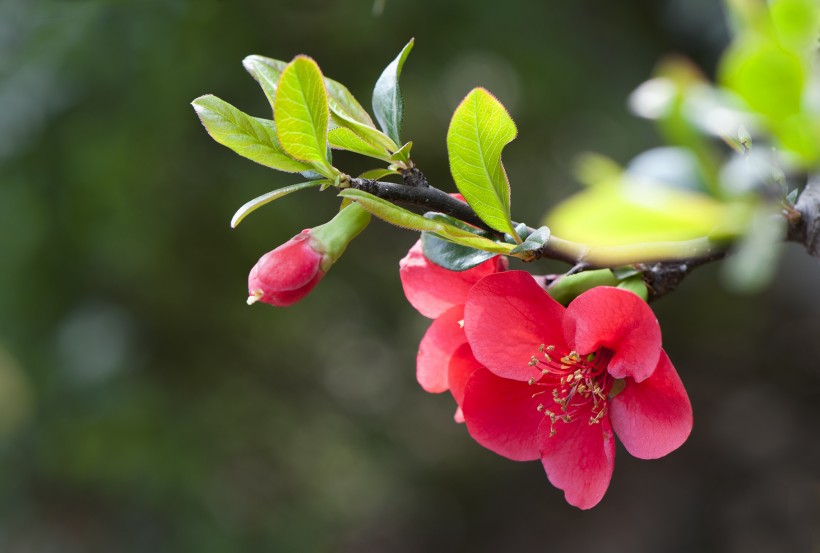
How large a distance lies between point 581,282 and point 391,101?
0.20m

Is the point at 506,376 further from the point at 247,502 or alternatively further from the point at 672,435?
the point at 247,502

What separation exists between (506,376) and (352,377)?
8.92 feet

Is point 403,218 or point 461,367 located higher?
point 403,218

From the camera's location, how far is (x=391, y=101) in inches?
23.6

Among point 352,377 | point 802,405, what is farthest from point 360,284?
point 802,405

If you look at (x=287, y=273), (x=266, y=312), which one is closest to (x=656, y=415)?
(x=287, y=273)

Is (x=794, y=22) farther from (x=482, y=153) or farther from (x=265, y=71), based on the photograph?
(x=265, y=71)

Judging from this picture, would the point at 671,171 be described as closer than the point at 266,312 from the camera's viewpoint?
Yes

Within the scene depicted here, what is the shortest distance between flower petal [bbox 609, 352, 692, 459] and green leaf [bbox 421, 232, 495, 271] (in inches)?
5.9

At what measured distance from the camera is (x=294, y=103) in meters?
0.49

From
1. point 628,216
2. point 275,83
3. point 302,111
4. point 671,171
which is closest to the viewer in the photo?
point 628,216

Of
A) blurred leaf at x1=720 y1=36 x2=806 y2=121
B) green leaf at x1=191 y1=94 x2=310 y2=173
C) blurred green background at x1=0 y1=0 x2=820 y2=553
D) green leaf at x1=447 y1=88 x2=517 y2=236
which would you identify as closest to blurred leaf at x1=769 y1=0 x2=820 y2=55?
blurred leaf at x1=720 y1=36 x2=806 y2=121

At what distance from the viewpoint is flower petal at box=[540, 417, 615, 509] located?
0.59 metres

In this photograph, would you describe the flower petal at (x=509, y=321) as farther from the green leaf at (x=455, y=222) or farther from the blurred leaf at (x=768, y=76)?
the blurred leaf at (x=768, y=76)
